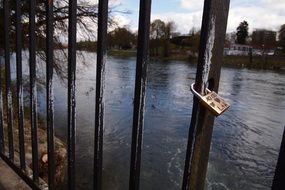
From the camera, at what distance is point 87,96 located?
62.7 feet

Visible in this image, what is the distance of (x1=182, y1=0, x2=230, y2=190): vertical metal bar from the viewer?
99 cm

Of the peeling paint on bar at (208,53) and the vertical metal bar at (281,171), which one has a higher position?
the peeling paint on bar at (208,53)

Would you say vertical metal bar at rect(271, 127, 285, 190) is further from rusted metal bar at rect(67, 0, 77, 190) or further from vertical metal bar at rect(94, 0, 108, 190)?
rusted metal bar at rect(67, 0, 77, 190)

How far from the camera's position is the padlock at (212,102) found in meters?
0.99

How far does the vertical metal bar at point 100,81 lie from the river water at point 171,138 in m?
7.63

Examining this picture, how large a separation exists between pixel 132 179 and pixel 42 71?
1245 cm

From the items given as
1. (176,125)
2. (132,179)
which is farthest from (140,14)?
(176,125)

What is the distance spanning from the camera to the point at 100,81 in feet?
4.47

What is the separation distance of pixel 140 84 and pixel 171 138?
11705 millimetres

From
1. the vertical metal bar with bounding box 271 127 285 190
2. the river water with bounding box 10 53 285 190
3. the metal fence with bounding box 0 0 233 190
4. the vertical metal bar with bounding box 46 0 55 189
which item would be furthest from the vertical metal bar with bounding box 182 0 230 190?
the river water with bounding box 10 53 285 190

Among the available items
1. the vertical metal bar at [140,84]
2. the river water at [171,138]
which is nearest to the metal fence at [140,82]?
the vertical metal bar at [140,84]

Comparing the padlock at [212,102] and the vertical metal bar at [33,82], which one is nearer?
the padlock at [212,102]

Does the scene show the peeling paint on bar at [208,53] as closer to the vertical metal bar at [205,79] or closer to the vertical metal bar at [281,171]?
the vertical metal bar at [205,79]

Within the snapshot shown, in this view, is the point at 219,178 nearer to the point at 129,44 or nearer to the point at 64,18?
the point at 64,18
